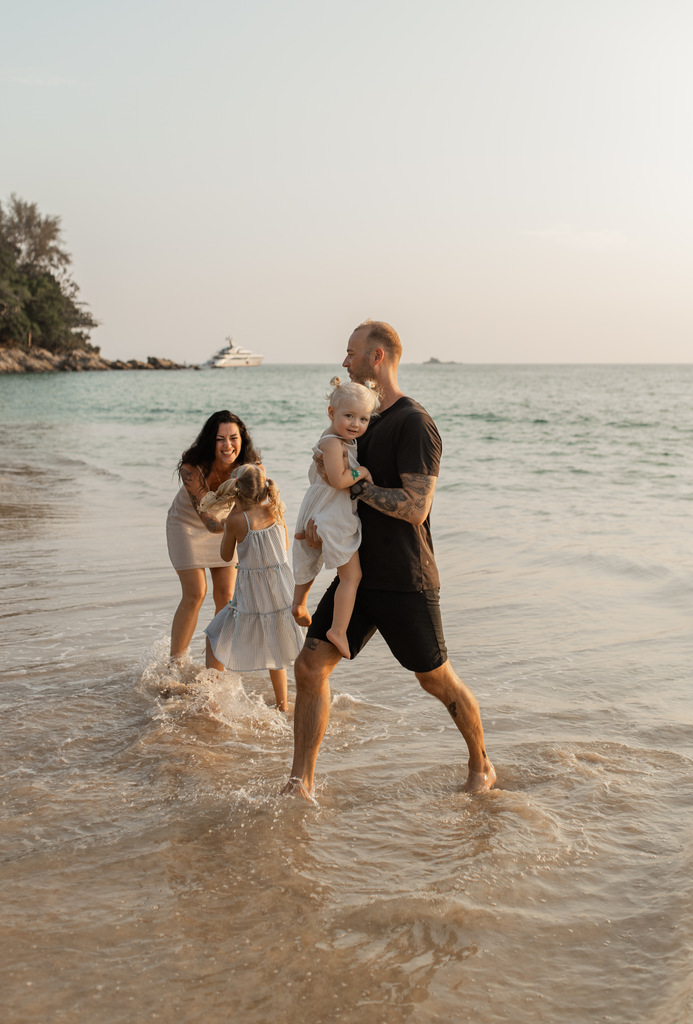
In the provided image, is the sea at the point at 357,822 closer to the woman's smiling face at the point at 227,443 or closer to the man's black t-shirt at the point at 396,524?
the man's black t-shirt at the point at 396,524

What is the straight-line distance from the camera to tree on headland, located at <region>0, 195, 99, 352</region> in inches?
3278

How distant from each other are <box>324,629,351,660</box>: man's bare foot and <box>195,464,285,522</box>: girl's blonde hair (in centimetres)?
151

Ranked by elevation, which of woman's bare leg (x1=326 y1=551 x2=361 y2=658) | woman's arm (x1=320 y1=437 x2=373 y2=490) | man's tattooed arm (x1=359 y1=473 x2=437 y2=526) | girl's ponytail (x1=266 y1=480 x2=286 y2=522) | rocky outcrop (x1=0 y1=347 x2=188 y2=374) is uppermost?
rocky outcrop (x1=0 y1=347 x2=188 y2=374)

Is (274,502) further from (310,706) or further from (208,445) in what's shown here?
(310,706)

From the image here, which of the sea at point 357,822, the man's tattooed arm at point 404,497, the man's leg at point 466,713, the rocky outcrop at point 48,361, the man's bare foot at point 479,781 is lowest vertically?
the sea at point 357,822

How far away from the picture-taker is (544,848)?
327cm

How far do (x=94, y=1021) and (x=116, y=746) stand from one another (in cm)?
202

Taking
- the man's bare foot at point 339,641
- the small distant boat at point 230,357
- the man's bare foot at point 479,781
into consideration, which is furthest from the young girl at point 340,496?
the small distant boat at point 230,357

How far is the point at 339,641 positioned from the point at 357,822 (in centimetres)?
77

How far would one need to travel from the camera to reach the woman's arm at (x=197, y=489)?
16.8 ft

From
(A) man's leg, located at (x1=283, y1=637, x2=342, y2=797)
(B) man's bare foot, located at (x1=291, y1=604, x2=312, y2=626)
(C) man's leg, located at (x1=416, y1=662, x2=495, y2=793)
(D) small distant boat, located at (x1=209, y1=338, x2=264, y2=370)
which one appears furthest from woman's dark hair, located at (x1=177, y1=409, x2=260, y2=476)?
(D) small distant boat, located at (x1=209, y1=338, x2=264, y2=370)

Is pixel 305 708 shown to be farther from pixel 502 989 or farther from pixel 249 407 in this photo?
Answer: pixel 249 407

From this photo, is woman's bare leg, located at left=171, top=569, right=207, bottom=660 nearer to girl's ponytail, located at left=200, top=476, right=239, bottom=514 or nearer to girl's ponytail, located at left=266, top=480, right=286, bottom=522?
girl's ponytail, located at left=200, top=476, right=239, bottom=514

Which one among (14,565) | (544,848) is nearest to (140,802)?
(544,848)
